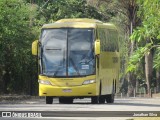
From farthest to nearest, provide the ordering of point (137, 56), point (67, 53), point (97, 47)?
point (67, 53)
point (97, 47)
point (137, 56)

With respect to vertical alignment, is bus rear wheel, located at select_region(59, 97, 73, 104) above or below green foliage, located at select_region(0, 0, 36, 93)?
→ below

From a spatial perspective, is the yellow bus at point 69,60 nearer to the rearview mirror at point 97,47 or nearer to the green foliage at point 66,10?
the rearview mirror at point 97,47

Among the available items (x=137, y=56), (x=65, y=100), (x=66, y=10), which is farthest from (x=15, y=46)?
(x=137, y=56)

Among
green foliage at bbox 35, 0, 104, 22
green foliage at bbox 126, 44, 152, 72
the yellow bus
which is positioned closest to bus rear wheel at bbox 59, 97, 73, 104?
the yellow bus

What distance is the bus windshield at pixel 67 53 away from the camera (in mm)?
33094

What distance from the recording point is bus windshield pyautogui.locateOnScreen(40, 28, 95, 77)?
33094 millimetres

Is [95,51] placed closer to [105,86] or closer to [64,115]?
[105,86]

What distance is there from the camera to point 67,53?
33.1m

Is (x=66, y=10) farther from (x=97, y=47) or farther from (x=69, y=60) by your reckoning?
(x=97, y=47)

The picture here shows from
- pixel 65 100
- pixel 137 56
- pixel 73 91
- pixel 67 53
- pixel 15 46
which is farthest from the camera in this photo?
pixel 15 46

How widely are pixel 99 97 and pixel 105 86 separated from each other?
3.50 feet

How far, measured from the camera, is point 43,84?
33344 millimetres

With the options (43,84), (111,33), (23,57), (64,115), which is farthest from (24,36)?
(64,115)

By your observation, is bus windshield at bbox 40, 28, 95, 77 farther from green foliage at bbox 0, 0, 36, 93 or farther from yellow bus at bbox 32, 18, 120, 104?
green foliage at bbox 0, 0, 36, 93
